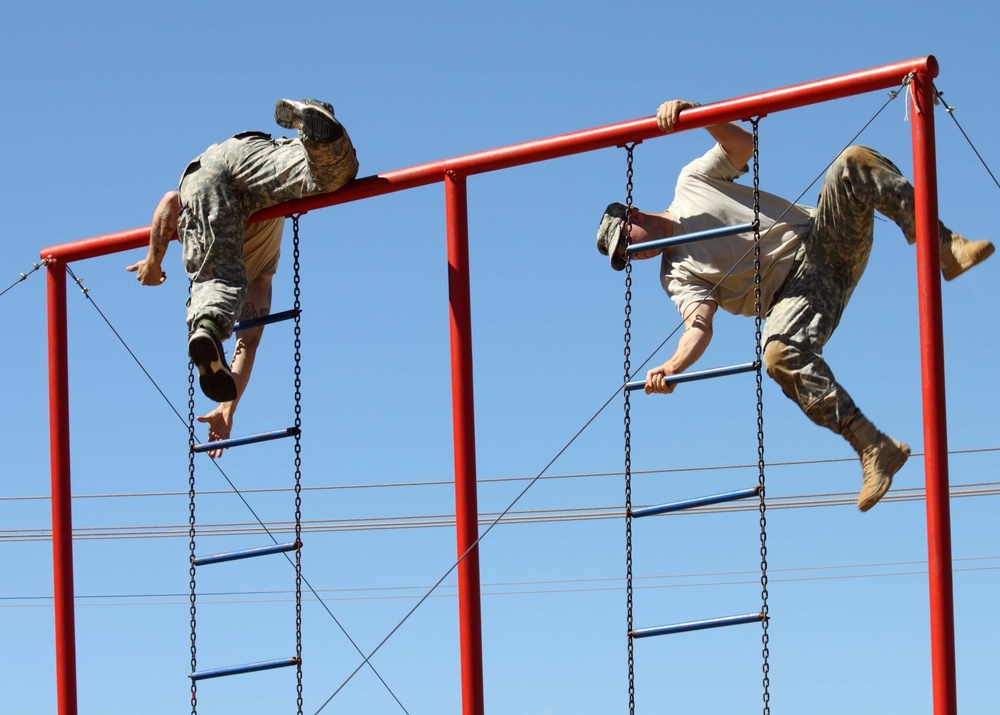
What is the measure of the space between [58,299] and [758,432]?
12.4 feet

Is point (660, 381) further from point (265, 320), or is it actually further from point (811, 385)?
point (265, 320)

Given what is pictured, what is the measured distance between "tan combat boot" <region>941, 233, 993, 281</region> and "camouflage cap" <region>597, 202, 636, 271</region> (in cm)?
128

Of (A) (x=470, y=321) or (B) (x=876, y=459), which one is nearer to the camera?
(B) (x=876, y=459)

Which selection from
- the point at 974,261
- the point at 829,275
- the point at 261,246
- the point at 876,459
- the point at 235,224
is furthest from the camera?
the point at 261,246

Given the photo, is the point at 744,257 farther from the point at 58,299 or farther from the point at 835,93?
the point at 58,299

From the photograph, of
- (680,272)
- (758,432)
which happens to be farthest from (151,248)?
(758,432)

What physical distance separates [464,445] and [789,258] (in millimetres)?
1528

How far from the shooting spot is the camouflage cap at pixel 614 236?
26.5 ft

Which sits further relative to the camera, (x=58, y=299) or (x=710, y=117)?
(x=58, y=299)

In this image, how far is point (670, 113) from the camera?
309 inches

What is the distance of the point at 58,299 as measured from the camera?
9.48 metres

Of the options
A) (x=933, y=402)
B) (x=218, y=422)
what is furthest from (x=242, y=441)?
(x=933, y=402)

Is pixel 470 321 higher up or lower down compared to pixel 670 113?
lower down

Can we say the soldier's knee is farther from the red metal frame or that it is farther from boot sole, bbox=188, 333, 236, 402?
boot sole, bbox=188, 333, 236, 402
